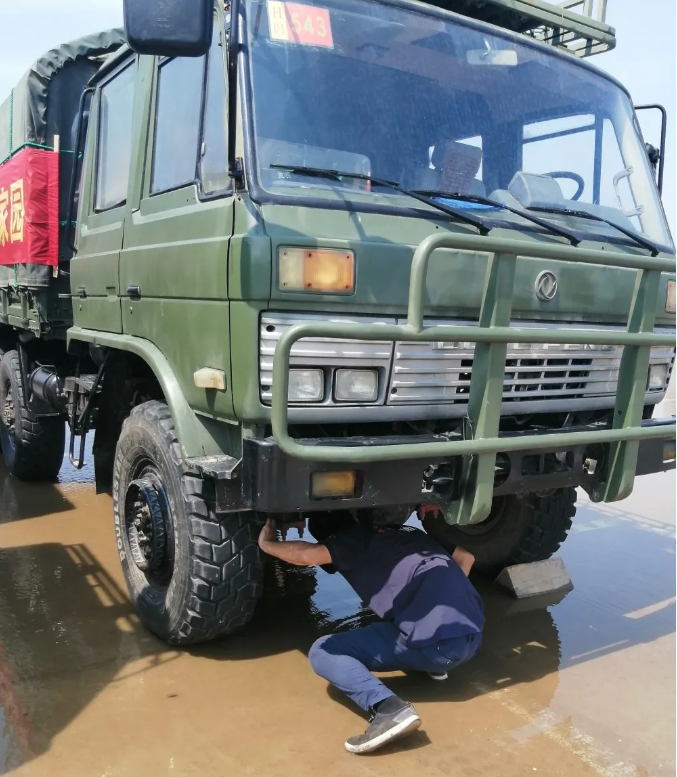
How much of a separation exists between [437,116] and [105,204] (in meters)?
1.86

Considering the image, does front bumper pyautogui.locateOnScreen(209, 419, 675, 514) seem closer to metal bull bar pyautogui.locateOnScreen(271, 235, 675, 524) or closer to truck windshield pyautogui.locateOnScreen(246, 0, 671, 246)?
metal bull bar pyautogui.locateOnScreen(271, 235, 675, 524)

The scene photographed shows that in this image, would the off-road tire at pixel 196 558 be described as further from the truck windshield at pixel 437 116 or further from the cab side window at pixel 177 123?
the truck windshield at pixel 437 116

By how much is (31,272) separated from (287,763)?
134 inches

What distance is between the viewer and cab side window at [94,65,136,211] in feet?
12.2

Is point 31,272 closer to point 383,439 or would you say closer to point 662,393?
point 383,439

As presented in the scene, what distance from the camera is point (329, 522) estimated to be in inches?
134

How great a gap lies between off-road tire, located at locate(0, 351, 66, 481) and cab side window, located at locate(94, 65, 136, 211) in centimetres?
198

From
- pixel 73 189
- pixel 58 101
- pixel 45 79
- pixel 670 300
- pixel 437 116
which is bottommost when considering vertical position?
pixel 670 300

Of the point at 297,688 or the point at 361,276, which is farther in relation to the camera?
the point at 297,688

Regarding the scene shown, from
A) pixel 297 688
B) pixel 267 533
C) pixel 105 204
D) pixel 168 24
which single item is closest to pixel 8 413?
pixel 105 204

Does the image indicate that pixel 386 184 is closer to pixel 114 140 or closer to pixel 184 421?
pixel 184 421

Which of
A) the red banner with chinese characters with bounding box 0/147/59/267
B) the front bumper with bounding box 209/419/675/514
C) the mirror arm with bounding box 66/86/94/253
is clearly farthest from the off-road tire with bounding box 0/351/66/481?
the front bumper with bounding box 209/419/675/514

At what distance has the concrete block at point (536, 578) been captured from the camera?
4.03 metres

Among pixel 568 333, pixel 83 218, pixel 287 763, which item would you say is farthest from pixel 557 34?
pixel 287 763
